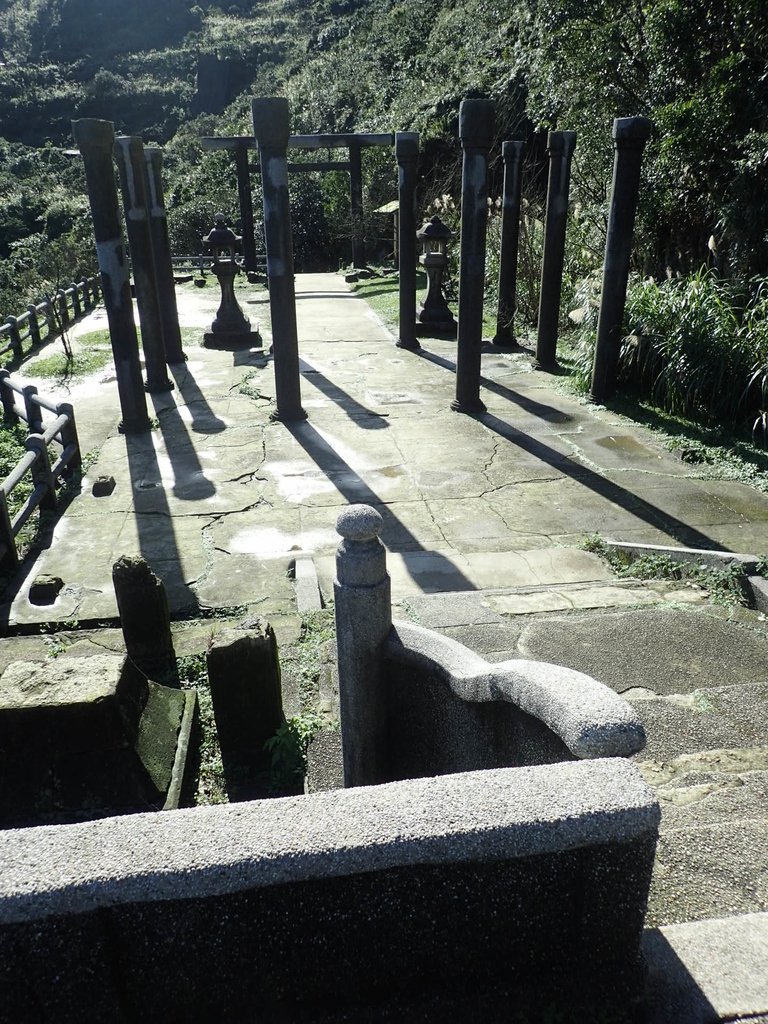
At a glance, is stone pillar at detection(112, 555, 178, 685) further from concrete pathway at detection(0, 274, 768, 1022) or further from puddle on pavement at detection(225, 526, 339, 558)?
puddle on pavement at detection(225, 526, 339, 558)

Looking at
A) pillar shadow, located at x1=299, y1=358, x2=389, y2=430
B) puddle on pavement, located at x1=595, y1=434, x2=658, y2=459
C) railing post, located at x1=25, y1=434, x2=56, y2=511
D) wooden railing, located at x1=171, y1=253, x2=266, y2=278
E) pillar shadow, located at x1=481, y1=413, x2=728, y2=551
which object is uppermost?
wooden railing, located at x1=171, y1=253, x2=266, y2=278

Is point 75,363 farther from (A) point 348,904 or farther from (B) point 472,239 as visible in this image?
(A) point 348,904

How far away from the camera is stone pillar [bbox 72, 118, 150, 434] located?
22.2ft

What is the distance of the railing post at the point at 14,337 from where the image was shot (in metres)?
11.2

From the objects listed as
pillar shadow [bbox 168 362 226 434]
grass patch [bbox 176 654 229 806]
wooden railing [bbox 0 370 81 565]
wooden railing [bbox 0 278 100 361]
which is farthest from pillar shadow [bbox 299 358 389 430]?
wooden railing [bbox 0 278 100 361]

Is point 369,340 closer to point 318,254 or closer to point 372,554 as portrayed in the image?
point 372,554

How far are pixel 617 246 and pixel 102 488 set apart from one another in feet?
18.5

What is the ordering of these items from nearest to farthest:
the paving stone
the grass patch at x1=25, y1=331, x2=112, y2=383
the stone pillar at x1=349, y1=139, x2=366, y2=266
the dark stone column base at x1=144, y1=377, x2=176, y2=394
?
the paving stone < the dark stone column base at x1=144, y1=377, x2=176, y2=394 < the grass patch at x1=25, y1=331, x2=112, y2=383 < the stone pillar at x1=349, y1=139, x2=366, y2=266

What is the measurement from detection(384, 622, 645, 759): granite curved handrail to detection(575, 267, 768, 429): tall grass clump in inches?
218

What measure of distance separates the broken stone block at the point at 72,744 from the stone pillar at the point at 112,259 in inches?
211

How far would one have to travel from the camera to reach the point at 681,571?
483 cm

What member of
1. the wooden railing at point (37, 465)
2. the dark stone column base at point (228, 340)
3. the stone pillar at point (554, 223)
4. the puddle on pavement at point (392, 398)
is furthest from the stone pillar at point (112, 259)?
the stone pillar at point (554, 223)

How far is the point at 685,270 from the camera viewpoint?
998 centimetres

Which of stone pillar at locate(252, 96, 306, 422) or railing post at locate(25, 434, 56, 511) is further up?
stone pillar at locate(252, 96, 306, 422)
